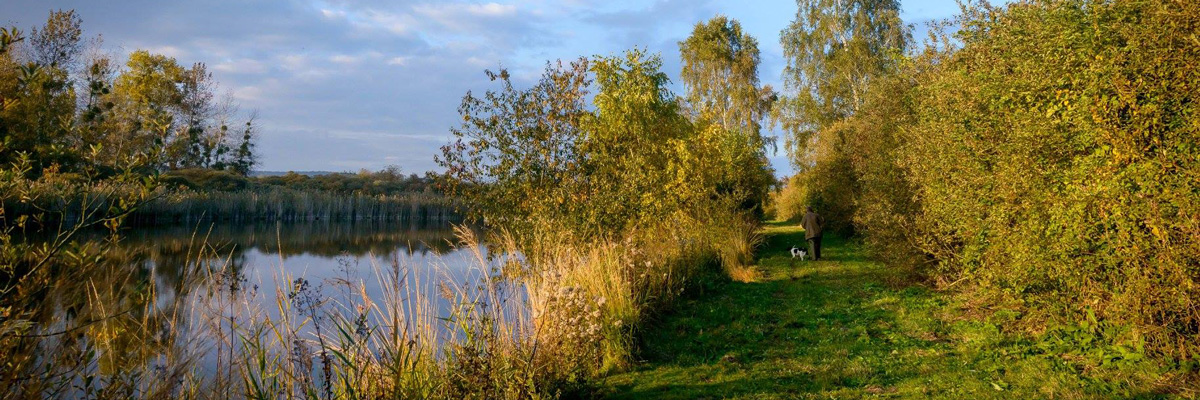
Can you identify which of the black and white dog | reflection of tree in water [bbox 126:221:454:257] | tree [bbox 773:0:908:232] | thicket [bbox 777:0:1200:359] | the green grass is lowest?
reflection of tree in water [bbox 126:221:454:257]

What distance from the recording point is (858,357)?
6.88m

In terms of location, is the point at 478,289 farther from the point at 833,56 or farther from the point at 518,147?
the point at 833,56

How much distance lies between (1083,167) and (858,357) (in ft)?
8.72

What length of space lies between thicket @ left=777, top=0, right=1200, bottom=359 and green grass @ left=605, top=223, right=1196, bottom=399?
46cm

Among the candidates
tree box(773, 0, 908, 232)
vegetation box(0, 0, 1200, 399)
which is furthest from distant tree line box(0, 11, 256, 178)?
tree box(773, 0, 908, 232)

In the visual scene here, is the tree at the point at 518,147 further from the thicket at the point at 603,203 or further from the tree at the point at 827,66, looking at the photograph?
the tree at the point at 827,66

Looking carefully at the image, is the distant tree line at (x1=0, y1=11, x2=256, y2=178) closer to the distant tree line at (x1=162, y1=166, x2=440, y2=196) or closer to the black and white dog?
the distant tree line at (x1=162, y1=166, x2=440, y2=196)

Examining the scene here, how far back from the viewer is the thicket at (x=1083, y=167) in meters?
5.03

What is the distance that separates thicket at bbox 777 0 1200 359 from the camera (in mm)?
5027

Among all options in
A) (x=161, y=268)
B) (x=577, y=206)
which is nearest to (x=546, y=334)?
(x=577, y=206)

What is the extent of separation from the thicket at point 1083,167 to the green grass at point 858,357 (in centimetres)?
46

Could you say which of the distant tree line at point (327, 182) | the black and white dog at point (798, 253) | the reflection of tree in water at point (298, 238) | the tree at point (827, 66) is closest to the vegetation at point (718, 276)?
the black and white dog at point (798, 253)

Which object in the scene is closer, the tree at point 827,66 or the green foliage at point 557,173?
the green foliage at point 557,173

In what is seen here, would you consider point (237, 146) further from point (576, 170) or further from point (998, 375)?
point (998, 375)
